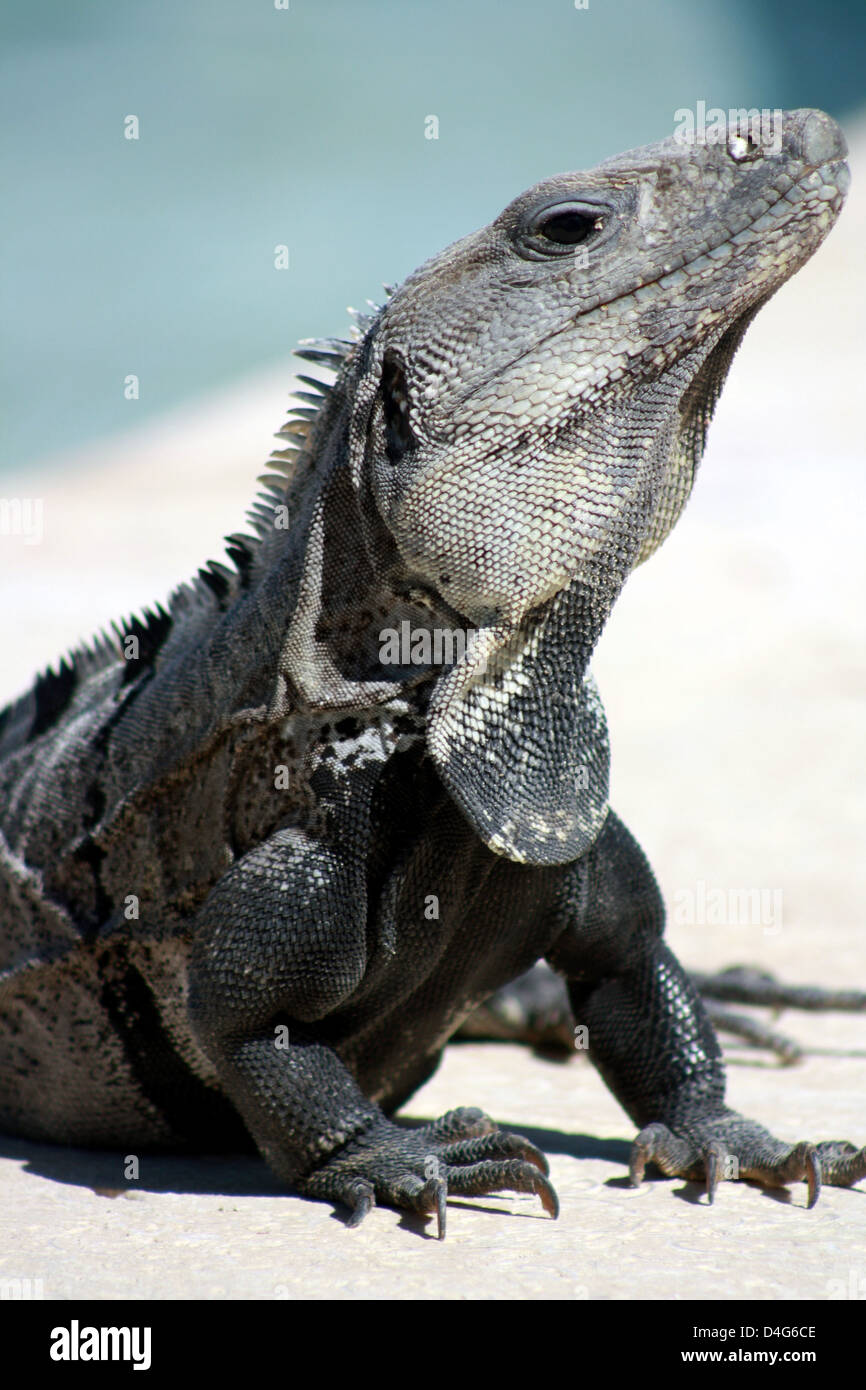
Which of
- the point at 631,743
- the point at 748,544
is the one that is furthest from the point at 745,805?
the point at 748,544

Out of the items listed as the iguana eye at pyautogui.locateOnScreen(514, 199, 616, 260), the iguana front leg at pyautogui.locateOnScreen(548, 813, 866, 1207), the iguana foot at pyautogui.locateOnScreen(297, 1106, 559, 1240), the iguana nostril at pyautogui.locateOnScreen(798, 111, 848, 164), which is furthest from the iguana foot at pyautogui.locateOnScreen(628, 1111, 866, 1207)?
the iguana nostril at pyautogui.locateOnScreen(798, 111, 848, 164)

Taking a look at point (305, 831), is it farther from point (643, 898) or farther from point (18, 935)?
point (18, 935)

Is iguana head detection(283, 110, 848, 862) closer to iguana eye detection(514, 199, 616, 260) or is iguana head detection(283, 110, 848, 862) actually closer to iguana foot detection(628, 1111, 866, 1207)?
iguana eye detection(514, 199, 616, 260)

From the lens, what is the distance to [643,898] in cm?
473

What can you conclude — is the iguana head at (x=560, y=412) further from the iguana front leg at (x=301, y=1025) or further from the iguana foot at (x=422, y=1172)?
the iguana foot at (x=422, y=1172)

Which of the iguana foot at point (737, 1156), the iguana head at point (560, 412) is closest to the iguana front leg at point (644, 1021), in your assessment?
the iguana foot at point (737, 1156)

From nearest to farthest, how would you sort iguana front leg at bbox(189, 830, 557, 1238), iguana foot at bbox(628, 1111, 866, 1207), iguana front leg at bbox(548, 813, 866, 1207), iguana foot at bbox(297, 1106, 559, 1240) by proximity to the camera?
iguana foot at bbox(297, 1106, 559, 1240) < iguana front leg at bbox(189, 830, 557, 1238) < iguana foot at bbox(628, 1111, 866, 1207) < iguana front leg at bbox(548, 813, 866, 1207)

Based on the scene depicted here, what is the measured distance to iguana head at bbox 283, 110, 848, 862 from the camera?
12.5 ft

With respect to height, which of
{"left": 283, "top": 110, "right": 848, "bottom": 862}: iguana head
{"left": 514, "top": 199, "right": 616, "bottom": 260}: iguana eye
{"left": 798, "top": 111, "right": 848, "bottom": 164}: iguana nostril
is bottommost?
{"left": 283, "top": 110, "right": 848, "bottom": 862}: iguana head

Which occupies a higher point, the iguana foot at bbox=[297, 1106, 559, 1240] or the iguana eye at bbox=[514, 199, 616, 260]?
the iguana eye at bbox=[514, 199, 616, 260]

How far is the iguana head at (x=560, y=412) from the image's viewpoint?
150 inches

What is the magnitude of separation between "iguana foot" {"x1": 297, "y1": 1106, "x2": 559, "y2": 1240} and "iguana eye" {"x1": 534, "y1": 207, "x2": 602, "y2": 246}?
101 inches

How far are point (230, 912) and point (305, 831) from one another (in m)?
0.32

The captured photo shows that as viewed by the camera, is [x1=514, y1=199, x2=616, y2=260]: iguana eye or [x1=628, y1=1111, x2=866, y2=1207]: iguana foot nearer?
[x1=514, y1=199, x2=616, y2=260]: iguana eye
